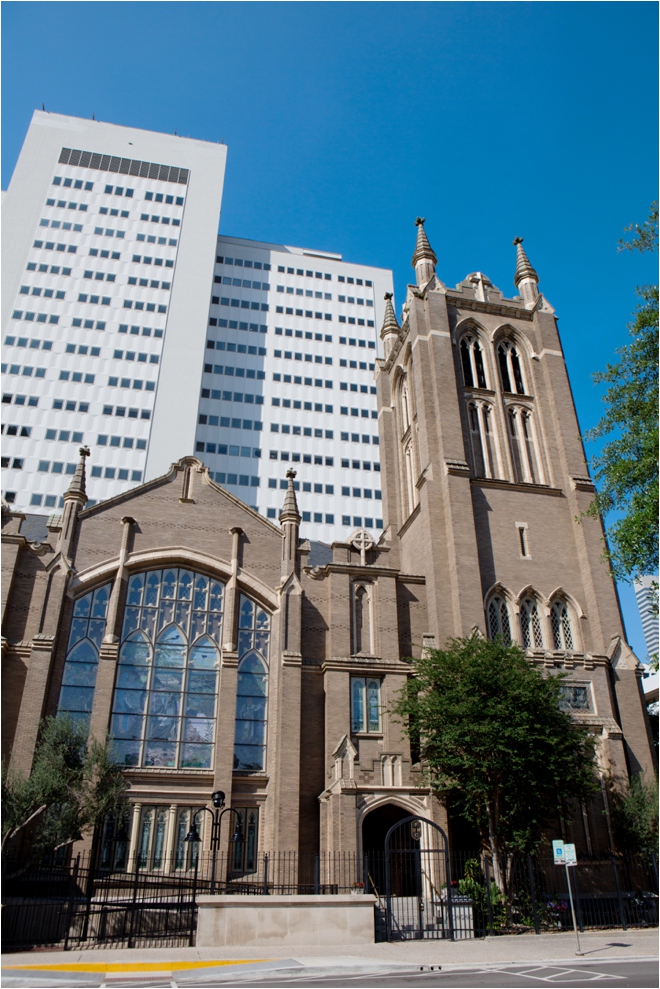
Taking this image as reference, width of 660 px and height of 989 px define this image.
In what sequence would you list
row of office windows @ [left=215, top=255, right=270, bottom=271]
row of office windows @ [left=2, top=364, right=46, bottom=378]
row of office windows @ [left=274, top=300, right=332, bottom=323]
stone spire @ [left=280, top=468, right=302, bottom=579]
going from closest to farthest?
stone spire @ [left=280, top=468, right=302, bottom=579] < row of office windows @ [left=2, top=364, right=46, bottom=378] < row of office windows @ [left=274, top=300, right=332, bottom=323] < row of office windows @ [left=215, top=255, right=270, bottom=271]

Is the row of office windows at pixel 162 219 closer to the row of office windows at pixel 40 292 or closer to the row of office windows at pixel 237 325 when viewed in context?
the row of office windows at pixel 237 325

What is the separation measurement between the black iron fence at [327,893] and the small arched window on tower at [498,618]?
8649 mm

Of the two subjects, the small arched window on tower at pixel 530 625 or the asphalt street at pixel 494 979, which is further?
the small arched window on tower at pixel 530 625

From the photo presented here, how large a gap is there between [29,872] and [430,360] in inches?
1107

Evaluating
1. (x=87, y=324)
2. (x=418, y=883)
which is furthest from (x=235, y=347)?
(x=418, y=883)

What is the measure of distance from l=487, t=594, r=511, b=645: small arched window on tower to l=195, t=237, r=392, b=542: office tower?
138 feet

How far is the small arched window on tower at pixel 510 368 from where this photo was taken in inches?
1578

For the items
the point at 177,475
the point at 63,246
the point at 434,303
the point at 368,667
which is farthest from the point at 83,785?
the point at 63,246

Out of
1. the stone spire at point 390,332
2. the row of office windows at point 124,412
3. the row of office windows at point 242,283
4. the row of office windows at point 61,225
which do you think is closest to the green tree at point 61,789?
the stone spire at point 390,332

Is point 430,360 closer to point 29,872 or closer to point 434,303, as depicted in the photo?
point 434,303

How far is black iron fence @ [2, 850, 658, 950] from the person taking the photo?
63.3 ft

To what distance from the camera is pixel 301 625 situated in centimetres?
3020

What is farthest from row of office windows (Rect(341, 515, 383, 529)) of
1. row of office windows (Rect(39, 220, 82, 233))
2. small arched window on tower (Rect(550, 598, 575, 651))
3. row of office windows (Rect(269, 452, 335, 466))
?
row of office windows (Rect(39, 220, 82, 233))

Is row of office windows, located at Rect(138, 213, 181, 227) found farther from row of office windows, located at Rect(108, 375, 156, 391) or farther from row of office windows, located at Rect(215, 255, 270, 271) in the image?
row of office windows, located at Rect(108, 375, 156, 391)
